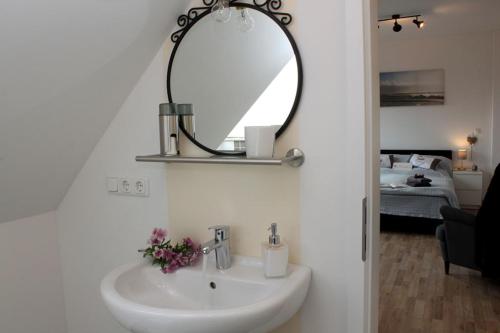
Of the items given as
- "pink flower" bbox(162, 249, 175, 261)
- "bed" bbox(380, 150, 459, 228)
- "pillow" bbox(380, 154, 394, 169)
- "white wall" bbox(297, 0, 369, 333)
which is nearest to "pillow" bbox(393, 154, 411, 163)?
"pillow" bbox(380, 154, 394, 169)

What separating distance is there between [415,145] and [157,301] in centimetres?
572

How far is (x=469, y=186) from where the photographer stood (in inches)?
233

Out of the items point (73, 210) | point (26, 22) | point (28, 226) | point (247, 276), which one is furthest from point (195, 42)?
point (28, 226)

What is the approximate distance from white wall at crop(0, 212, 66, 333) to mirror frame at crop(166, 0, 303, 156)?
0.93 metres

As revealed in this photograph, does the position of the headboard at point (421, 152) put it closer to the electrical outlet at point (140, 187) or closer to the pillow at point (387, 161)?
the pillow at point (387, 161)

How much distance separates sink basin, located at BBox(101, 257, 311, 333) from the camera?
Result: 3.65 ft

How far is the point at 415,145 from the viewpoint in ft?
20.9

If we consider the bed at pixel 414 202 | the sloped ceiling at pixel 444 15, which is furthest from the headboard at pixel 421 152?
the sloped ceiling at pixel 444 15

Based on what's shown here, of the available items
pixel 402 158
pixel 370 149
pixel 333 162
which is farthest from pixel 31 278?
pixel 402 158

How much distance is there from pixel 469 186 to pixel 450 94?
137cm

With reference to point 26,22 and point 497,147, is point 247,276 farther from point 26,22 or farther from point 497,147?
point 497,147

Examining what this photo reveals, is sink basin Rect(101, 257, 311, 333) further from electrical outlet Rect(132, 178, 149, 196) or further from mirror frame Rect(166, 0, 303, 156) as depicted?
mirror frame Rect(166, 0, 303, 156)

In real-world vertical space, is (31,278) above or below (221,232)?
below

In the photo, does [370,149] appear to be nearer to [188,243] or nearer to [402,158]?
[188,243]
